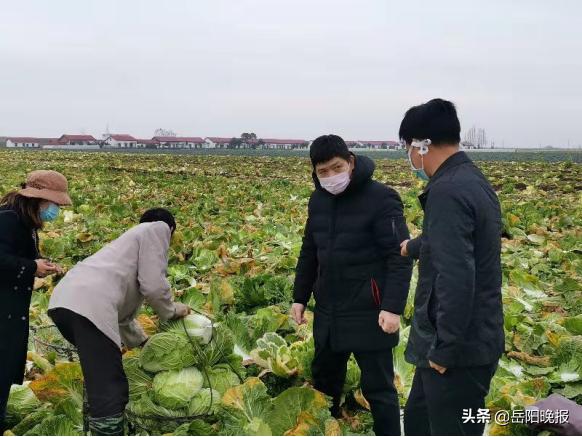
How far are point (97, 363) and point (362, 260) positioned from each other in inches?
56.7

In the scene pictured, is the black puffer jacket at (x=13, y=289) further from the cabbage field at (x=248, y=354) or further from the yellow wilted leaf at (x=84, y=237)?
the yellow wilted leaf at (x=84, y=237)

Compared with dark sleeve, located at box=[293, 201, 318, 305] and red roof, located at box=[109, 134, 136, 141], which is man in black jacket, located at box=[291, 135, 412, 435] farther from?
red roof, located at box=[109, 134, 136, 141]

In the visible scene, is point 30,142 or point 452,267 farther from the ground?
point 30,142

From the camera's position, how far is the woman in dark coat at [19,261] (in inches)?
125

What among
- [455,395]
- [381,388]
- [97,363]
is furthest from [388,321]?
[97,363]

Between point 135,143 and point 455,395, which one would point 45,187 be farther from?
point 135,143

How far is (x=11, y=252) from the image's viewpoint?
10.5 feet

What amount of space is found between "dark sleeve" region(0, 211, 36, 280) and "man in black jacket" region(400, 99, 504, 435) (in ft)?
6.94

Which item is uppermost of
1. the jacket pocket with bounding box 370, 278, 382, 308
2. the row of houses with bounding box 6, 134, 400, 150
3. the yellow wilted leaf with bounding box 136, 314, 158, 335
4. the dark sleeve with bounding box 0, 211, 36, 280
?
the row of houses with bounding box 6, 134, 400, 150

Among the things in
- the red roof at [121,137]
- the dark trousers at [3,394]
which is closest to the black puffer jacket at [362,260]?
the dark trousers at [3,394]

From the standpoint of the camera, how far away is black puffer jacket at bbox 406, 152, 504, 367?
215 centimetres

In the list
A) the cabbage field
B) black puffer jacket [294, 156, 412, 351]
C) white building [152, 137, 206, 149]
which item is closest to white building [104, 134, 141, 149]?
white building [152, 137, 206, 149]

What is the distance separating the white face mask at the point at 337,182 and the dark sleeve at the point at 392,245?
22 cm

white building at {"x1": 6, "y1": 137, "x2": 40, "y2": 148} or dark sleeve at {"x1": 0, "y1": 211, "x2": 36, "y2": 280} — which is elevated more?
white building at {"x1": 6, "y1": 137, "x2": 40, "y2": 148}
